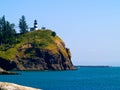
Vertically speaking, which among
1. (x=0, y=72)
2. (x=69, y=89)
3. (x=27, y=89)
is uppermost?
(x=27, y=89)

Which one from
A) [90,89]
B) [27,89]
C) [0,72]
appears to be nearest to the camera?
[27,89]

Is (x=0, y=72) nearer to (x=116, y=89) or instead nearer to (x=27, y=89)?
(x=116, y=89)

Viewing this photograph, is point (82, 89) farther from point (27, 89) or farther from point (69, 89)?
point (27, 89)

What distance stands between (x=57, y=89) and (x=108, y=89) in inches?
484

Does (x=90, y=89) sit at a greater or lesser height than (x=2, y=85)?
lesser

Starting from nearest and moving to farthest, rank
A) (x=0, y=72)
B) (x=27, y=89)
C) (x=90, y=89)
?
(x=27, y=89) → (x=90, y=89) → (x=0, y=72)

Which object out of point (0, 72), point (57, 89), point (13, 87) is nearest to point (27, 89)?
point (13, 87)

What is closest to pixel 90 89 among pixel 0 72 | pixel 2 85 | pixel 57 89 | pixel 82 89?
pixel 82 89

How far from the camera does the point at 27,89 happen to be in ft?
107

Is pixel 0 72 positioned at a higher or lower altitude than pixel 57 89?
lower

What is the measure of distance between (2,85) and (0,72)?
164 meters

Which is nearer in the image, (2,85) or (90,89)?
(2,85)

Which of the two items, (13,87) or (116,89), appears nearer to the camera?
(13,87)

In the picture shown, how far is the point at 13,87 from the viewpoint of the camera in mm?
32656
